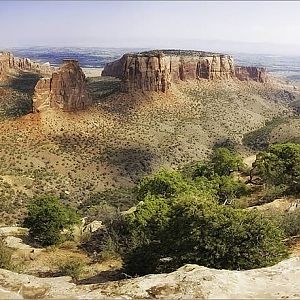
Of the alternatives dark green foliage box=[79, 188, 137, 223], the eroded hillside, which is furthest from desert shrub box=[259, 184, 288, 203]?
the eroded hillside

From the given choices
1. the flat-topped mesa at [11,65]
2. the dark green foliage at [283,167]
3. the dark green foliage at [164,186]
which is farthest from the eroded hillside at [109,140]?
the dark green foliage at [283,167]

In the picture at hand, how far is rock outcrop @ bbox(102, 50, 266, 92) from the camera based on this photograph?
98875 mm

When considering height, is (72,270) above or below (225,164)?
above

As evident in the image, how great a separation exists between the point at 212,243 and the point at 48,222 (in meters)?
19.3

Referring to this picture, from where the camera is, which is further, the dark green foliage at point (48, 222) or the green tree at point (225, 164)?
the green tree at point (225, 164)

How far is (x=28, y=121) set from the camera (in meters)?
72.2

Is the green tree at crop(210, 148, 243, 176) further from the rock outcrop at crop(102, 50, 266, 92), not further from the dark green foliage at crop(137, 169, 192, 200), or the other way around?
the rock outcrop at crop(102, 50, 266, 92)

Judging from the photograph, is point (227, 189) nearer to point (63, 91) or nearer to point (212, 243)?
point (212, 243)

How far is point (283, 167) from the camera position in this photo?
4656 centimetres

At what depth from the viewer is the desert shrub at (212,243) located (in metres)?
20.5

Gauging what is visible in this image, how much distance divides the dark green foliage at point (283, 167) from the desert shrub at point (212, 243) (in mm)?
22354

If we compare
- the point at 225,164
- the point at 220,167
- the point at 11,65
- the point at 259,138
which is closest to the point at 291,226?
the point at 220,167

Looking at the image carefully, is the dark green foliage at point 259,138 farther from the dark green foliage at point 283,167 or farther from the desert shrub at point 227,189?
the desert shrub at point 227,189

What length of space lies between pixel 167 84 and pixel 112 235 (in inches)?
2812
